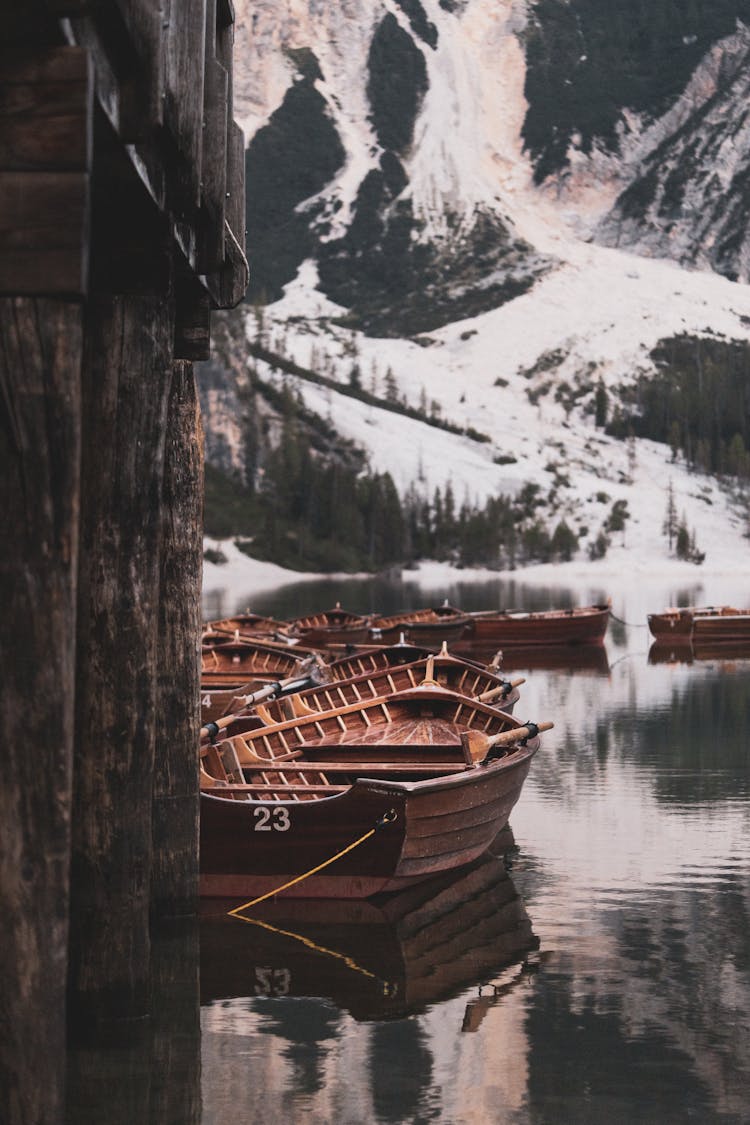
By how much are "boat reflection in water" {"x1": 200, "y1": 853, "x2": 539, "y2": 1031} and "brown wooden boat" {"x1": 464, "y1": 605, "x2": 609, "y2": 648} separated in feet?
137

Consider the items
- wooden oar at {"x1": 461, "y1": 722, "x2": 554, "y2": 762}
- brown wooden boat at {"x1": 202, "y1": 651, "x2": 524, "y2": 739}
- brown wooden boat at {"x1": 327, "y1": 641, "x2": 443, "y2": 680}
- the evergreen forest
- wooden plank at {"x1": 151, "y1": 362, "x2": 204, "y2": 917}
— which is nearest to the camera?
wooden plank at {"x1": 151, "y1": 362, "x2": 204, "y2": 917}

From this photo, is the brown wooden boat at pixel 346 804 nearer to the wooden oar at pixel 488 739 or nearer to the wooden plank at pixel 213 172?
the wooden oar at pixel 488 739

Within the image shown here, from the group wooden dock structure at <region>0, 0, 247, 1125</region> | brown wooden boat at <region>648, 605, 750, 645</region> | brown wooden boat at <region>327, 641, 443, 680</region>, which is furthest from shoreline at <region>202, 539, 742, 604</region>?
wooden dock structure at <region>0, 0, 247, 1125</region>

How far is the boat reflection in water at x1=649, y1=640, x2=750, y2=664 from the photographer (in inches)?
2245

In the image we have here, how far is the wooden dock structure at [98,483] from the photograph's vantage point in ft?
26.4

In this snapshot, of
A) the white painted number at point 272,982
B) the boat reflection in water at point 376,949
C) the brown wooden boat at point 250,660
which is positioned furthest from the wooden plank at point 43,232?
the brown wooden boat at point 250,660

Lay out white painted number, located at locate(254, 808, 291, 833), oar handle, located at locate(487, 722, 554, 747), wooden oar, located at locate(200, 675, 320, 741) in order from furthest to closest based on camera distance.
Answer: oar handle, located at locate(487, 722, 554, 747) → wooden oar, located at locate(200, 675, 320, 741) → white painted number, located at locate(254, 808, 291, 833)

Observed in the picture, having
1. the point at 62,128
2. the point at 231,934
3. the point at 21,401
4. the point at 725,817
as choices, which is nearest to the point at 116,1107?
the point at 231,934

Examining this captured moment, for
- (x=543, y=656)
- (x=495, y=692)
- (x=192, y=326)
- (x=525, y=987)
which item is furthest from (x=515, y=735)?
(x=543, y=656)

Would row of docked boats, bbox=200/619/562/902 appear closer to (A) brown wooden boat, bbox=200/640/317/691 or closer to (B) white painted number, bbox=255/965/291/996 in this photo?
(B) white painted number, bbox=255/965/291/996

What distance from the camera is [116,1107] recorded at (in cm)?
1176

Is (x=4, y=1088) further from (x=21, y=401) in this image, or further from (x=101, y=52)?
(x=101, y=52)

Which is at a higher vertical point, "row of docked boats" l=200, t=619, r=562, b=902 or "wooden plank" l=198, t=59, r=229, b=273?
"wooden plank" l=198, t=59, r=229, b=273

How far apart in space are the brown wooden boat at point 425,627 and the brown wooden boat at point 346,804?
34582 millimetres
